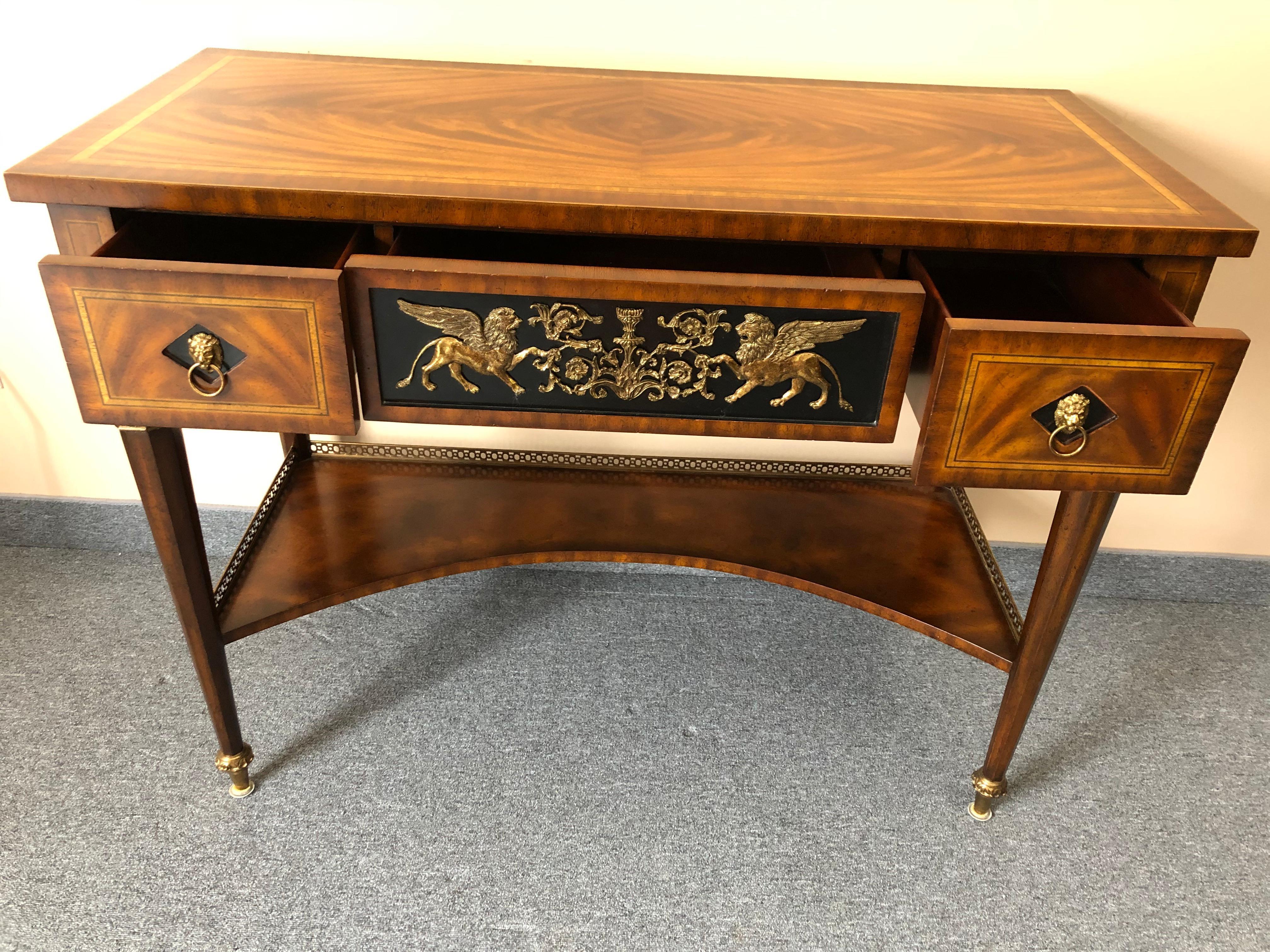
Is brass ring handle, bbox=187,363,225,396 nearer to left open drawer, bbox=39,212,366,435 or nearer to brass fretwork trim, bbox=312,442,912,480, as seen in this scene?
left open drawer, bbox=39,212,366,435

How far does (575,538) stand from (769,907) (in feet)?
1.35

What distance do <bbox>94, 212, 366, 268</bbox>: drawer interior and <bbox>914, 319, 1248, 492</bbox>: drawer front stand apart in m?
0.47

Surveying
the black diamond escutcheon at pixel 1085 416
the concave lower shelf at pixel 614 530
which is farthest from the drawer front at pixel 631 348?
the concave lower shelf at pixel 614 530

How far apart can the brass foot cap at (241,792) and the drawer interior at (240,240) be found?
1.74 feet

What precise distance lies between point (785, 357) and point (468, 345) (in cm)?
23

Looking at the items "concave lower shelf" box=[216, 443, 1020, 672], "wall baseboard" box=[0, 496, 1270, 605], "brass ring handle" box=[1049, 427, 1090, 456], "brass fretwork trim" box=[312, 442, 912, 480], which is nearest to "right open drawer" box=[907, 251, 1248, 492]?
"brass ring handle" box=[1049, 427, 1090, 456]

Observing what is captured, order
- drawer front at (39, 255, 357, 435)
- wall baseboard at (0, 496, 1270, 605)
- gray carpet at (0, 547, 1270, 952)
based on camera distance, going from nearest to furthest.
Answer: drawer front at (39, 255, 357, 435) → gray carpet at (0, 547, 1270, 952) → wall baseboard at (0, 496, 1270, 605)

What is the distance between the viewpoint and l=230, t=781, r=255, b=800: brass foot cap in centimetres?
99

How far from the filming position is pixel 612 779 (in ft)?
3.34

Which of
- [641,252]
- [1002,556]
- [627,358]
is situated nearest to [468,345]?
[627,358]

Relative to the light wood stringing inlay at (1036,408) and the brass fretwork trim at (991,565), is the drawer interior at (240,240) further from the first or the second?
the brass fretwork trim at (991,565)

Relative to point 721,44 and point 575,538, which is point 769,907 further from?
point 721,44

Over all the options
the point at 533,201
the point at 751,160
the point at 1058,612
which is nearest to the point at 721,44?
the point at 751,160

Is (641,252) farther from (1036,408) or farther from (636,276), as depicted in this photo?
(1036,408)
